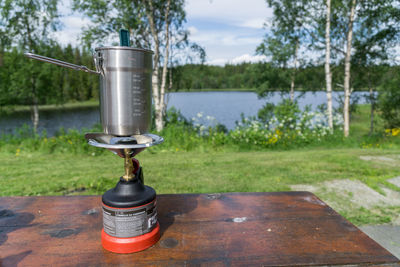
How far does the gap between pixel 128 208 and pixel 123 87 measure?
0.51 m

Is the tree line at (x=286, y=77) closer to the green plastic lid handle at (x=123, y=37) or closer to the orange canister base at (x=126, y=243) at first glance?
the green plastic lid handle at (x=123, y=37)

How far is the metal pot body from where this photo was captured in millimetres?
1203

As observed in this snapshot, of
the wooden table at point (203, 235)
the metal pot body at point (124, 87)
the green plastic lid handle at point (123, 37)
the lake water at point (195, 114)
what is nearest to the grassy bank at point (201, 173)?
the wooden table at point (203, 235)

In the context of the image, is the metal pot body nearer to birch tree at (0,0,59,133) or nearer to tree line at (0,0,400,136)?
tree line at (0,0,400,136)

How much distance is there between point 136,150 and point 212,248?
1.83 ft

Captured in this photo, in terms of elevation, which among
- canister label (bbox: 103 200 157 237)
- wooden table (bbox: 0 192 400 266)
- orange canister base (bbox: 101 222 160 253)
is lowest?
wooden table (bbox: 0 192 400 266)

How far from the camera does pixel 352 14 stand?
1013cm

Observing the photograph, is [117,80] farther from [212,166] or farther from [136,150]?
[212,166]

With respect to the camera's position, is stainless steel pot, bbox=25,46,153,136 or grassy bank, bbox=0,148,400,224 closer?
stainless steel pot, bbox=25,46,153,136

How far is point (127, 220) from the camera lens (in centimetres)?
123

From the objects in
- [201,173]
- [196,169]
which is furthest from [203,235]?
[196,169]

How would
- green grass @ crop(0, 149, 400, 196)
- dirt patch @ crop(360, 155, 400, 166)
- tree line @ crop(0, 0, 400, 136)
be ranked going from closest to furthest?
green grass @ crop(0, 149, 400, 196), dirt patch @ crop(360, 155, 400, 166), tree line @ crop(0, 0, 400, 136)

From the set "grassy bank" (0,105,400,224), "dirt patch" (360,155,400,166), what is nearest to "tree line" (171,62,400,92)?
"grassy bank" (0,105,400,224)

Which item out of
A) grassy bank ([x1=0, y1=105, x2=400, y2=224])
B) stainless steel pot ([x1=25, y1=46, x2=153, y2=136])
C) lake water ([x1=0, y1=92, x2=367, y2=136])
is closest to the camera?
stainless steel pot ([x1=25, y1=46, x2=153, y2=136])
